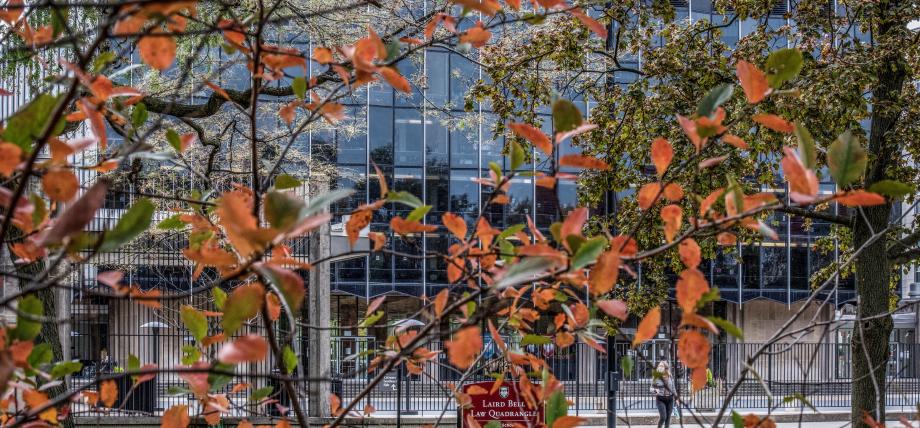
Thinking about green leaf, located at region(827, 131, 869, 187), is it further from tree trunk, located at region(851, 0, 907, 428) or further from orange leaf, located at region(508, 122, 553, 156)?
tree trunk, located at region(851, 0, 907, 428)

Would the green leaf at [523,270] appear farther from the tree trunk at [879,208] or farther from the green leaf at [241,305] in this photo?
the tree trunk at [879,208]

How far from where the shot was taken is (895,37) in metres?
6.23

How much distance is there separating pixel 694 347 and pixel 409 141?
20.3 m

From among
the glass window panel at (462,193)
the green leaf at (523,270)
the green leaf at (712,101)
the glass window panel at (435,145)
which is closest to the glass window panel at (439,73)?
the glass window panel at (435,145)

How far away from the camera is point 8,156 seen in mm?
1037

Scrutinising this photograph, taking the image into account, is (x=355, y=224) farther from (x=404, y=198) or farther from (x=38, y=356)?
(x=38, y=356)

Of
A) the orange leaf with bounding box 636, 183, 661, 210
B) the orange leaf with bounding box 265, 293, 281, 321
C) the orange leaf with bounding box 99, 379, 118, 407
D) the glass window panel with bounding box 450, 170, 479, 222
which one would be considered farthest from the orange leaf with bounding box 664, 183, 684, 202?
the glass window panel with bounding box 450, 170, 479, 222

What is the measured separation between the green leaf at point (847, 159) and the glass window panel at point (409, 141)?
66.7 ft

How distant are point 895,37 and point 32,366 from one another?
642 centimetres

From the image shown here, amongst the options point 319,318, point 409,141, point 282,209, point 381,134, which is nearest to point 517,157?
point 282,209

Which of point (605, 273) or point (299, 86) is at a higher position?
point (299, 86)

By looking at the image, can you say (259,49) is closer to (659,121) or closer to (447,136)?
(659,121)

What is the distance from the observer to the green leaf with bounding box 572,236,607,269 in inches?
46.5

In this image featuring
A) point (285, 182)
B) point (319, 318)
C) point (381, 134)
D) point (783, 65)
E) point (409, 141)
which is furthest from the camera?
point (409, 141)
